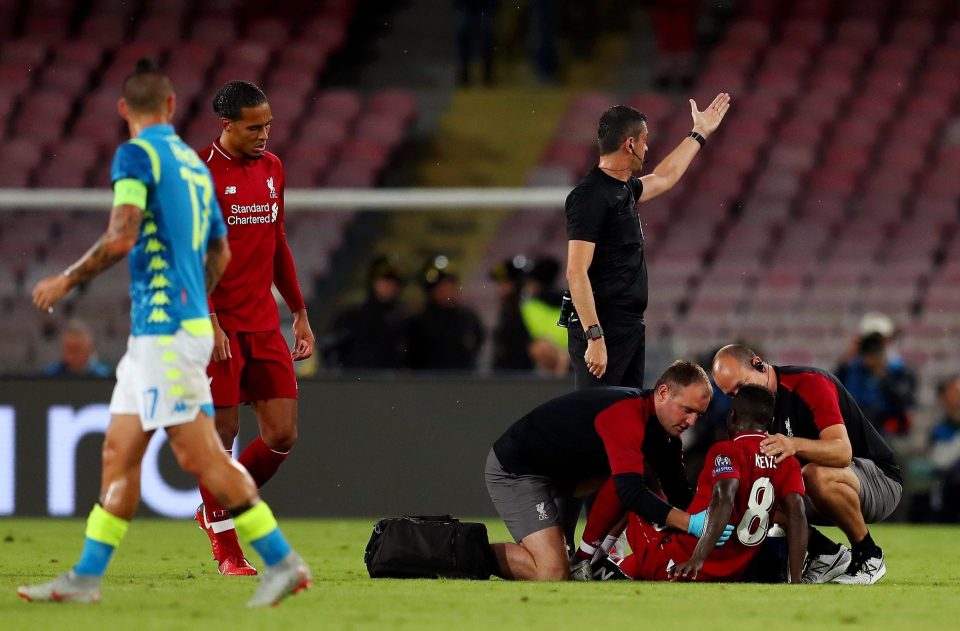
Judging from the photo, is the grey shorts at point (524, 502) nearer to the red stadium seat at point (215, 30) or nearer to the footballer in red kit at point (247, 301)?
the footballer in red kit at point (247, 301)

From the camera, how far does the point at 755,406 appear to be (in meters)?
7.31

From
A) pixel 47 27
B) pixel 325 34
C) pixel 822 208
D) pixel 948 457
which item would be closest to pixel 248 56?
pixel 325 34

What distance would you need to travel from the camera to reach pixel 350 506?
38.4ft

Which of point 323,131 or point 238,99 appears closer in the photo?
point 238,99

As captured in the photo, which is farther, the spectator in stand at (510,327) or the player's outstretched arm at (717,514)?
the spectator in stand at (510,327)

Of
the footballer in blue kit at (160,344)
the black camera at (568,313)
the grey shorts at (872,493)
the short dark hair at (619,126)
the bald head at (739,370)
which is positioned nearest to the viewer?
the footballer in blue kit at (160,344)

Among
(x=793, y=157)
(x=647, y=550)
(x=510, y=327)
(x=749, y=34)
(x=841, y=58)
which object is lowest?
(x=647, y=550)

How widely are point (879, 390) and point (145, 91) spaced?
7452mm

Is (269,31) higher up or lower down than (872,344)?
higher up

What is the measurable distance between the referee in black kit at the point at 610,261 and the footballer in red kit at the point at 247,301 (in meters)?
1.33

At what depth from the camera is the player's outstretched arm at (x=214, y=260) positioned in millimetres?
6250

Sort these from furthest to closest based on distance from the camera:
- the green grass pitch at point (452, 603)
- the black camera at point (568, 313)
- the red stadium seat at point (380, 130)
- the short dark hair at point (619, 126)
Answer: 1. the red stadium seat at point (380, 130)
2. the black camera at point (568, 313)
3. the short dark hair at point (619, 126)
4. the green grass pitch at point (452, 603)

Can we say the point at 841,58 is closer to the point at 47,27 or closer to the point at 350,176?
the point at 350,176

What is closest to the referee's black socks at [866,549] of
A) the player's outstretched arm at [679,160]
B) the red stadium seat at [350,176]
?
the player's outstretched arm at [679,160]
